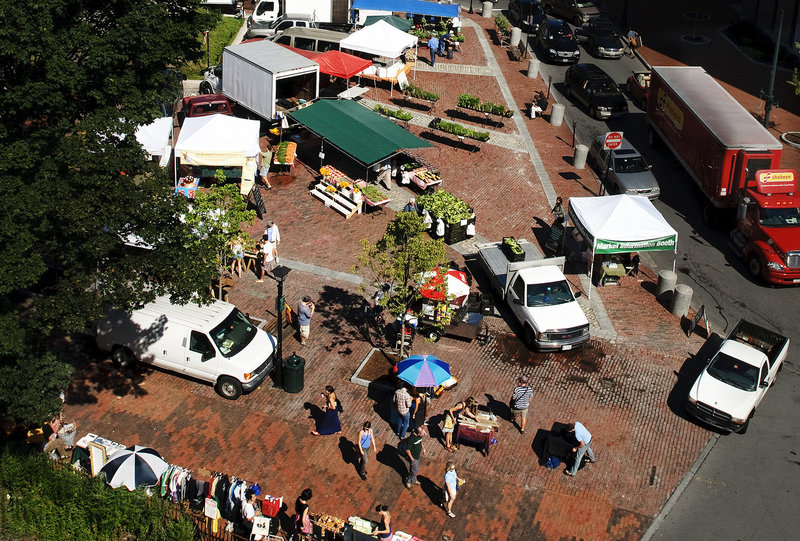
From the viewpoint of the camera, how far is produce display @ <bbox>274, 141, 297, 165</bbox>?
104 feet

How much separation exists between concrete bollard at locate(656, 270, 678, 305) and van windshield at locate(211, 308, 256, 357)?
12654mm

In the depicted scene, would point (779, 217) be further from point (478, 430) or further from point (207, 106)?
point (207, 106)

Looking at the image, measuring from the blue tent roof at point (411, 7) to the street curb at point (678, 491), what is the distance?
3239 cm

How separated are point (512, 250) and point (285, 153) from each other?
10.5 m

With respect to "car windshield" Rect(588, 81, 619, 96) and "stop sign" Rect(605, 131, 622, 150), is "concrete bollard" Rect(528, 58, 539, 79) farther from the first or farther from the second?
"stop sign" Rect(605, 131, 622, 150)

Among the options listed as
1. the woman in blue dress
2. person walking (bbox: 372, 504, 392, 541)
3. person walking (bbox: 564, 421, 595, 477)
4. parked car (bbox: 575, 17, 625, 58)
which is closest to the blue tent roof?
parked car (bbox: 575, 17, 625, 58)

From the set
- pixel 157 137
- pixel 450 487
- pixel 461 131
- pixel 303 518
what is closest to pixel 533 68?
pixel 461 131

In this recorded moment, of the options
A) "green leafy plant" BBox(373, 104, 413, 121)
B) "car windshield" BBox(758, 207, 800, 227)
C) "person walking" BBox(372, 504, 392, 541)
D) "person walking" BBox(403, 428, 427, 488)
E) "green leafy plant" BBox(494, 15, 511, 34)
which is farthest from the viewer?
"green leafy plant" BBox(494, 15, 511, 34)

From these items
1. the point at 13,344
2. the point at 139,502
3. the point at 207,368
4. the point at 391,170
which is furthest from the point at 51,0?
the point at 391,170

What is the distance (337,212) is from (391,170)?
3.05m

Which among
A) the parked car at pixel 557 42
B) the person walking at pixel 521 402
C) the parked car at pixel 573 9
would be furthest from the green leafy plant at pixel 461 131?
the parked car at pixel 573 9

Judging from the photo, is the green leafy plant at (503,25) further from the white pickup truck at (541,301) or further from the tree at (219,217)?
the tree at (219,217)

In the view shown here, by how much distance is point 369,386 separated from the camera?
2177cm

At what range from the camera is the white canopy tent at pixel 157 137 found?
1170 inches
